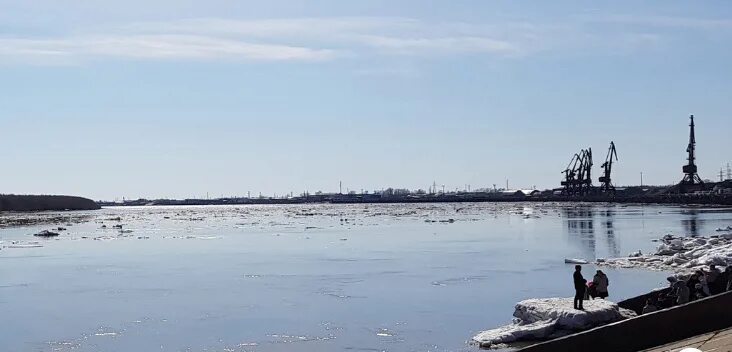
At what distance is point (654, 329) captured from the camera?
14.9m

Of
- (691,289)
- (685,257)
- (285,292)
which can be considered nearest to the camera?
(691,289)

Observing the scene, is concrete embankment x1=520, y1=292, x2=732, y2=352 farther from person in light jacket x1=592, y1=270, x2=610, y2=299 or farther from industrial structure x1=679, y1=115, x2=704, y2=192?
industrial structure x1=679, y1=115, x2=704, y2=192

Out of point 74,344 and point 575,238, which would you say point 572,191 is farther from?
point 74,344

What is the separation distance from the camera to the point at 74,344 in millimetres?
18406

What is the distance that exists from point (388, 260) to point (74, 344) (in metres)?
20.4

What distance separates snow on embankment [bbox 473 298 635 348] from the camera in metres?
16.5

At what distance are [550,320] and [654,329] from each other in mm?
2540

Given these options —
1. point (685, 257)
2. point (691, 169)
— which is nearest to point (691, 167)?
point (691, 169)

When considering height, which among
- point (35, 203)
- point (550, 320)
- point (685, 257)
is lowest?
point (550, 320)

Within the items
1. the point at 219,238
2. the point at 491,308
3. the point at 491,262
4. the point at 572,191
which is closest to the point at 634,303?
the point at 491,308

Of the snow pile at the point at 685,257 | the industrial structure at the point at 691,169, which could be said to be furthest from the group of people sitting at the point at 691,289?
the industrial structure at the point at 691,169

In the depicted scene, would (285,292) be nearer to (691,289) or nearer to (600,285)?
(600,285)

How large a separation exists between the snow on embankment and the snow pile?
9.87 meters

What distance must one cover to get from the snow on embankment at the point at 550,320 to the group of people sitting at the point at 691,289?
69 centimetres
